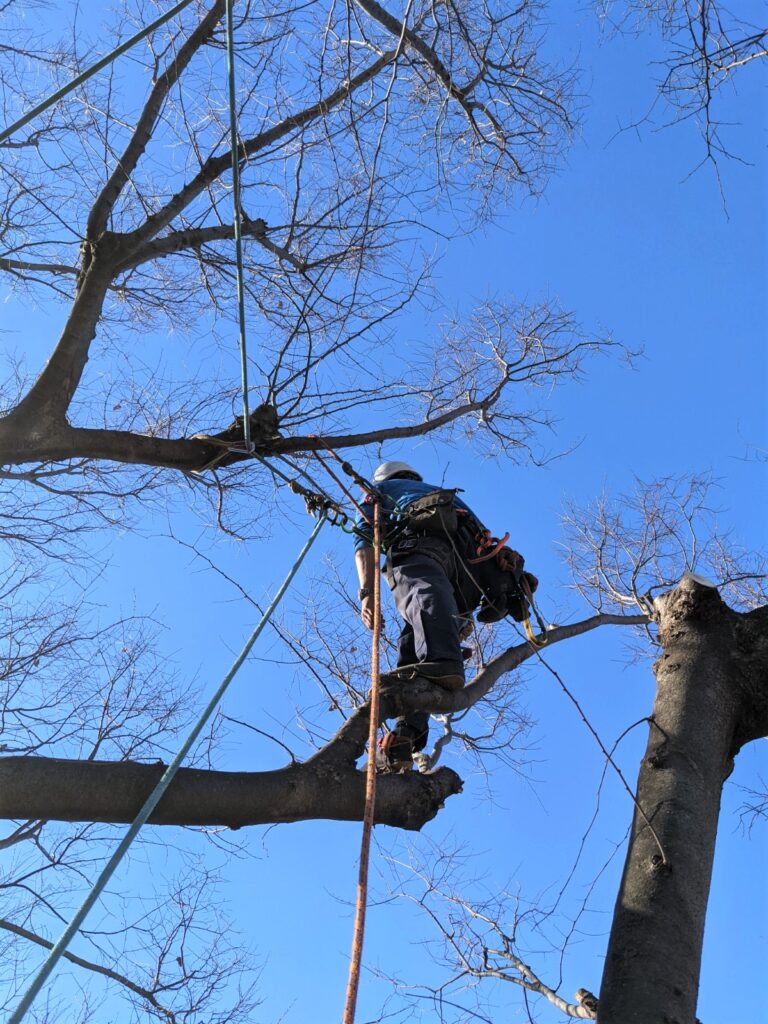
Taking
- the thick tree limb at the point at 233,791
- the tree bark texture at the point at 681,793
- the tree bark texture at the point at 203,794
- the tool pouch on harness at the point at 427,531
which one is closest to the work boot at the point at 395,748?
the thick tree limb at the point at 233,791

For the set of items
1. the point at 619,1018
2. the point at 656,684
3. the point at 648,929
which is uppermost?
the point at 656,684

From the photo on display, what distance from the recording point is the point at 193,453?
3.71 metres

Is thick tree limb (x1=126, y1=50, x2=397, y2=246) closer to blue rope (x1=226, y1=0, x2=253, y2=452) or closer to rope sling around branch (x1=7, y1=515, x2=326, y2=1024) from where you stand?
blue rope (x1=226, y1=0, x2=253, y2=452)

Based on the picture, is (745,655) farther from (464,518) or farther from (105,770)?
(464,518)

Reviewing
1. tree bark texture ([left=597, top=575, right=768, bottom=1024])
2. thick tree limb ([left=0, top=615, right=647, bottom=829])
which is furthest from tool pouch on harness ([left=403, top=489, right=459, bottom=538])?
tree bark texture ([left=597, top=575, right=768, bottom=1024])

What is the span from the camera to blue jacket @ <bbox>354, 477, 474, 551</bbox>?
420cm

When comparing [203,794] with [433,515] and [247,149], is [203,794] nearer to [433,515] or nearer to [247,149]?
[433,515]

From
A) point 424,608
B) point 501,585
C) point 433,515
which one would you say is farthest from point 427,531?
point 424,608

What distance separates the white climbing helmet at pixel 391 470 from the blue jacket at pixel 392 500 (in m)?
0.22

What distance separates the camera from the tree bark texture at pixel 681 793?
1.93 metres

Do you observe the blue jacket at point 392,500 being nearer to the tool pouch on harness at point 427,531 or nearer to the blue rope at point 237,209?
the tool pouch on harness at point 427,531

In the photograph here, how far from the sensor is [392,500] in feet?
14.6

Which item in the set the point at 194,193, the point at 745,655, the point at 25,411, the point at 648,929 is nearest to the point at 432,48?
the point at 194,193

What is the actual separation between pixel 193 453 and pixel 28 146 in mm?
1920
